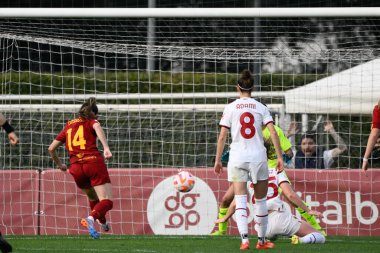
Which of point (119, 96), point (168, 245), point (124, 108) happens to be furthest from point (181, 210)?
point (168, 245)

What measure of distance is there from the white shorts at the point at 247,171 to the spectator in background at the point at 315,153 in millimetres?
5467

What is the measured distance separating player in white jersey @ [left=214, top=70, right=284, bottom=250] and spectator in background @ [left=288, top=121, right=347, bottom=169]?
5442 mm

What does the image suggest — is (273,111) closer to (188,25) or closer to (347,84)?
(347,84)

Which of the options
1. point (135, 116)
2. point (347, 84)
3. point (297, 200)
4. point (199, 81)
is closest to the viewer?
point (297, 200)

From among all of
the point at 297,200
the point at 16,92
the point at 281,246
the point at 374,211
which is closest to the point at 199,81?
the point at 16,92

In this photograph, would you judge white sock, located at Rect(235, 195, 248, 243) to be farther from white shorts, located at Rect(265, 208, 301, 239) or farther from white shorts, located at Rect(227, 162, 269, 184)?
white shorts, located at Rect(265, 208, 301, 239)

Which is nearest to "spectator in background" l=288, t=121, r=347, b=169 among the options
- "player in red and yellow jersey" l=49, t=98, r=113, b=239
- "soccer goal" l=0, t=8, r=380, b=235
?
"soccer goal" l=0, t=8, r=380, b=235

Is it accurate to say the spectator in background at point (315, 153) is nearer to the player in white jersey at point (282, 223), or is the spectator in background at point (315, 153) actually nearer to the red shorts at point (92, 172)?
the player in white jersey at point (282, 223)

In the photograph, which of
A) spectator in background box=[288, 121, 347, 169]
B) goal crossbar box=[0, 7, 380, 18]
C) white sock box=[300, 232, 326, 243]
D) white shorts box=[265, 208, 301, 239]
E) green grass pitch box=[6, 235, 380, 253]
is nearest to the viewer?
green grass pitch box=[6, 235, 380, 253]

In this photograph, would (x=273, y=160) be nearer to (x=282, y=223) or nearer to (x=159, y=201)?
(x=282, y=223)

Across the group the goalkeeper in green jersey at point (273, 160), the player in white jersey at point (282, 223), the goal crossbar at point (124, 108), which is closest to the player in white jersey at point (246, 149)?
the player in white jersey at point (282, 223)

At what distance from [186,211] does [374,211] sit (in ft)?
9.35

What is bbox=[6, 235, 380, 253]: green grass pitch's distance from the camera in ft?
39.2

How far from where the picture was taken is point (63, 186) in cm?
1683
